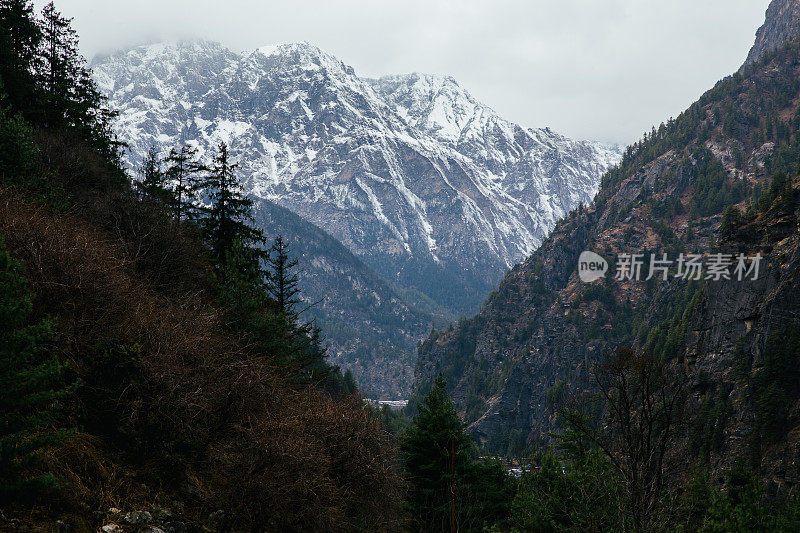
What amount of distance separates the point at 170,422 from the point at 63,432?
3.85 m

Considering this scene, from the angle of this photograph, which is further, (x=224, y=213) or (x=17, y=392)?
(x=224, y=213)

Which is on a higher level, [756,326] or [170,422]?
[756,326]

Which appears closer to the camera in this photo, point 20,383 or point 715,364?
point 20,383

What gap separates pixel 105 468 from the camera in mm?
12648

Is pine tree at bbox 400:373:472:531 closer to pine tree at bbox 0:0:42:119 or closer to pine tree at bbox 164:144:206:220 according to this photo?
pine tree at bbox 164:144:206:220

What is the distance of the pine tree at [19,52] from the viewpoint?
1324 inches

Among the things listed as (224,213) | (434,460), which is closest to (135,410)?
(434,460)

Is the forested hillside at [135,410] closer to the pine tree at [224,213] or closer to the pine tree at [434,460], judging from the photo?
the pine tree at [434,460]

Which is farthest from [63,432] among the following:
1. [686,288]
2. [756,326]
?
[686,288]

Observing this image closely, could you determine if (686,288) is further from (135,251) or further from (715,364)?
(135,251)

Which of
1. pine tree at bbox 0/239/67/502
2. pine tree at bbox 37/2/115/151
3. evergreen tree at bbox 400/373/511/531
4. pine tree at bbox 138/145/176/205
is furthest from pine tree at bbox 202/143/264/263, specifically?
pine tree at bbox 0/239/67/502

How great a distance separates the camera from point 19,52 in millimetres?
37375

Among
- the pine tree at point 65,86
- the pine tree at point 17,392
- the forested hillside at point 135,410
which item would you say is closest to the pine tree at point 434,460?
the forested hillside at point 135,410

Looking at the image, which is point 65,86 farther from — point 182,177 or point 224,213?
point 224,213
